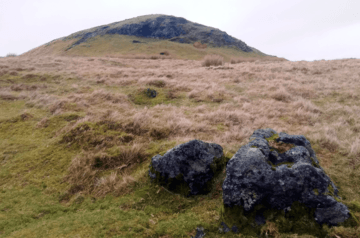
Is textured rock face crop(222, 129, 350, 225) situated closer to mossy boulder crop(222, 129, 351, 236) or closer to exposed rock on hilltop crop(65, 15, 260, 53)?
mossy boulder crop(222, 129, 351, 236)

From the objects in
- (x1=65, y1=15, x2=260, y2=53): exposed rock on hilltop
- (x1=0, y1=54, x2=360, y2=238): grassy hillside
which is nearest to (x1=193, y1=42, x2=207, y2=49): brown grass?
(x1=65, y1=15, x2=260, y2=53): exposed rock on hilltop

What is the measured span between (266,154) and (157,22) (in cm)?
13775

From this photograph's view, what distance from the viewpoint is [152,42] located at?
9106cm

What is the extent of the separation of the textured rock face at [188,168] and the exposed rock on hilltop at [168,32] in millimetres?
103280

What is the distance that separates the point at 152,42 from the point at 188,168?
96.2 meters

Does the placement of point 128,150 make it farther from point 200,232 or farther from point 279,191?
point 279,191

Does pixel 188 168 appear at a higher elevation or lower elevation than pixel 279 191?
lower

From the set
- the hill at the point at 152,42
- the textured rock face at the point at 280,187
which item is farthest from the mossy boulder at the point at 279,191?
the hill at the point at 152,42

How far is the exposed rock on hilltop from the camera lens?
336ft

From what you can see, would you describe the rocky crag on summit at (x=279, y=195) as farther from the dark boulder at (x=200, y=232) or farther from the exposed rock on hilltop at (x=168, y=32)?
the exposed rock on hilltop at (x=168, y=32)

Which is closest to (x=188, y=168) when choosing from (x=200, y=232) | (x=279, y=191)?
(x=200, y=232)

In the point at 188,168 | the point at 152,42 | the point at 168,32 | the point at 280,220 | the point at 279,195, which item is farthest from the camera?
the point at 168,32

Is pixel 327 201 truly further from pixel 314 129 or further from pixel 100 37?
pixel 100 37

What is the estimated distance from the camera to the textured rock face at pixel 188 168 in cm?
417
